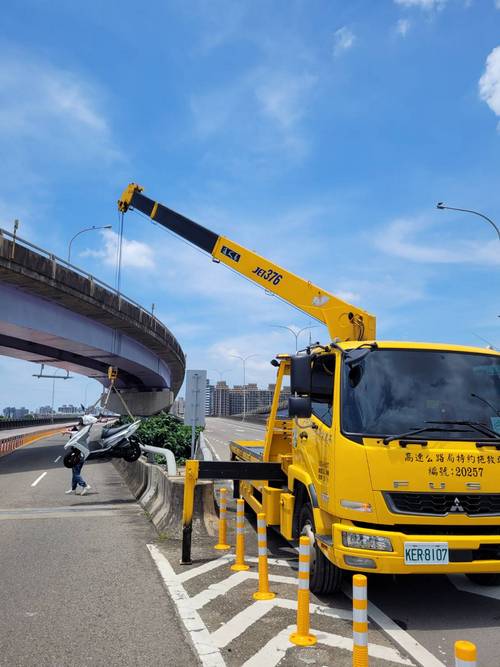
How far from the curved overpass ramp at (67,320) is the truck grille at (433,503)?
14567 millimetres

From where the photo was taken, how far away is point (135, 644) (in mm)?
4383

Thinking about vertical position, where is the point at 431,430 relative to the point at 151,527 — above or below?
above

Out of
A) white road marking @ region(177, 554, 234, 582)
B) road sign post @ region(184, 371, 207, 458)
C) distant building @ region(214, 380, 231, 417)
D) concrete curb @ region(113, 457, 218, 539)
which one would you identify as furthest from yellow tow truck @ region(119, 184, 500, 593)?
distant building @ region(214, 380, 231, 417)

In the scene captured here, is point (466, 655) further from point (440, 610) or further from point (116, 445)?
point (116, 445)

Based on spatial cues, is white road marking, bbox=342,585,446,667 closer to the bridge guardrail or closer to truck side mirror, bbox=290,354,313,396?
truck side mirror, bbox=290,354,313,396

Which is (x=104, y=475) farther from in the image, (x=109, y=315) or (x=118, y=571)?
(x=118, y=571)

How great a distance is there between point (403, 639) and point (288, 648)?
96 centimetres

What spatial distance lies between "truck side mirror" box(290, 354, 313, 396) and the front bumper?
140 cm

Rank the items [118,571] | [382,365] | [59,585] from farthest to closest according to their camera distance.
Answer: [118,571] → [59,585] → [382,365]

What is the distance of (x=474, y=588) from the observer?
5902 mm

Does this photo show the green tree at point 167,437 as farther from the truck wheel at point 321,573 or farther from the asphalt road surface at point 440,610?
the truck wheel at point 321,573

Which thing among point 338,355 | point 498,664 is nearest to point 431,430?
point 338,355

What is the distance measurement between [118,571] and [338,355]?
3.67 metres

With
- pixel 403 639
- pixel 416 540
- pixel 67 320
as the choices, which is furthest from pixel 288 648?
pixel 67 320
